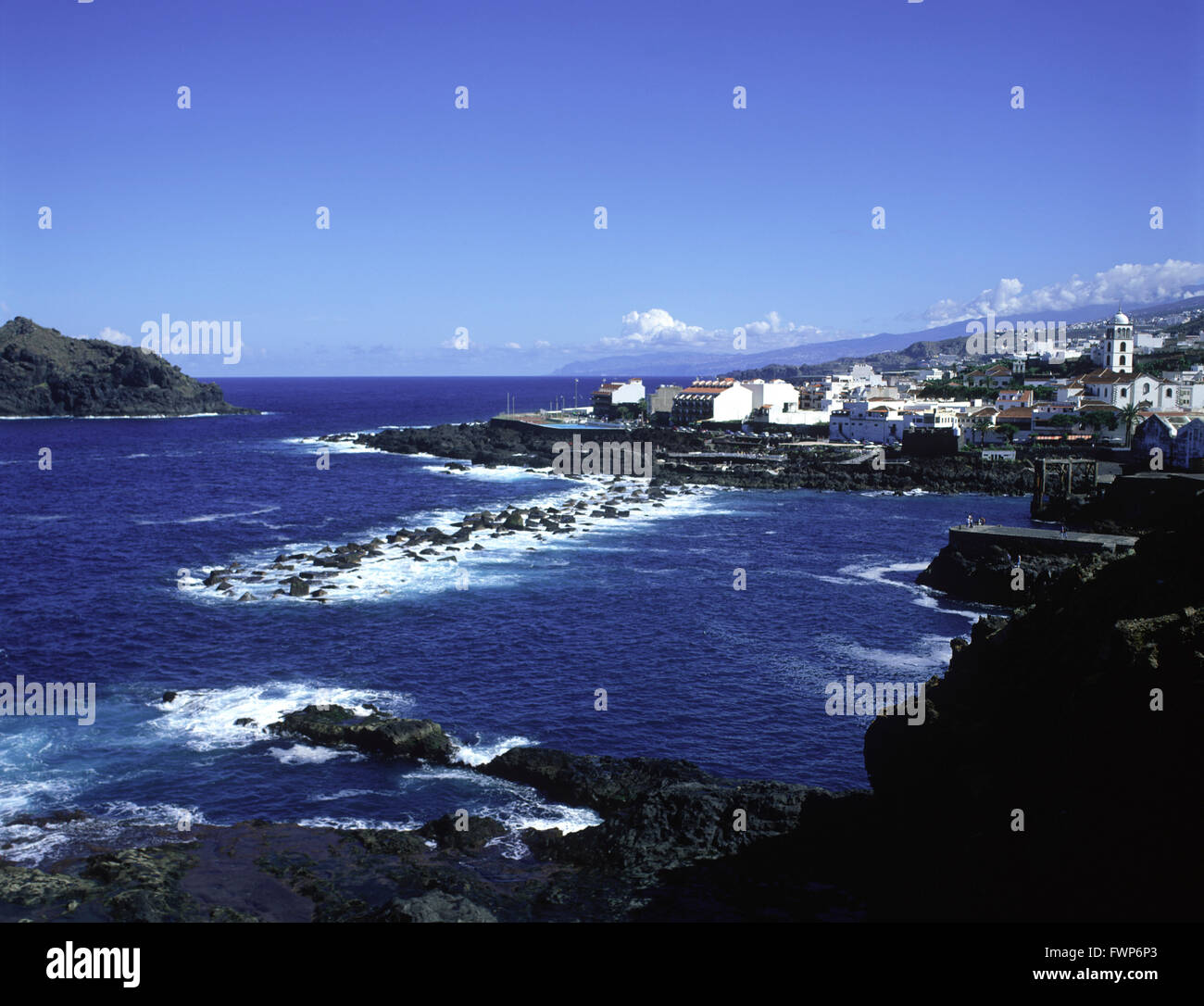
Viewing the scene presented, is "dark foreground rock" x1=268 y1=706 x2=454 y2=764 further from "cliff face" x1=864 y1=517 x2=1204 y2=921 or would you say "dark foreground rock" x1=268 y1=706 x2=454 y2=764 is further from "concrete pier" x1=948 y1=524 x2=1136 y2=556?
"concrete pier" x1=948 y1=524 x2=1136 y2=556

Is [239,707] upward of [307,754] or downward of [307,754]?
upward

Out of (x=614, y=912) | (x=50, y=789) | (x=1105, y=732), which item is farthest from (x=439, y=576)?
(x=1105, y=732)

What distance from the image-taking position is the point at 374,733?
27078 mm

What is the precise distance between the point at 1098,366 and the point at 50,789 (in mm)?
140770

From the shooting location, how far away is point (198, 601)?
141 feet

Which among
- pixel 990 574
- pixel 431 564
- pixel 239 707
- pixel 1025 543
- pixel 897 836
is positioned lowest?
pixel 897 836

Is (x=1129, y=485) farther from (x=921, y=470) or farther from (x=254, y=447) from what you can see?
(x=254, y=447)

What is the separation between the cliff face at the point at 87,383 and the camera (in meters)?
177

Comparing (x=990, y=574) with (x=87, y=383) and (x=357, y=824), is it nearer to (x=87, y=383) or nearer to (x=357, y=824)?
(x=357, y=824)

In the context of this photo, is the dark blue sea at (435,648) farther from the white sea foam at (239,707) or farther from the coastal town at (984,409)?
the coastal town at (984,409)

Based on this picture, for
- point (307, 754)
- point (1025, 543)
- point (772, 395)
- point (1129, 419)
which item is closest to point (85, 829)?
point (307, 754)

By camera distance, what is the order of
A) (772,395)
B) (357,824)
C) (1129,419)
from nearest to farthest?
(357,824) < (1129,419) < (772,395)

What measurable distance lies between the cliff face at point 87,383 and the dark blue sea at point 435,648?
11750 cm

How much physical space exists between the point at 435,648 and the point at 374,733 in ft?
32.4
